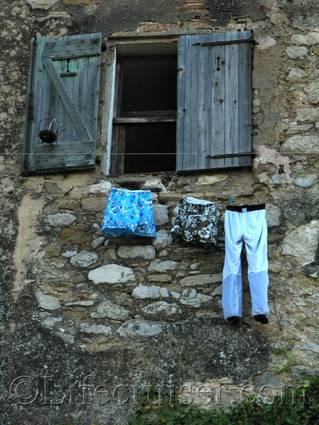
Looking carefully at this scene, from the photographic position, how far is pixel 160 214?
662 centimetres

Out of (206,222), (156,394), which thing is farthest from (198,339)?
(206,222)

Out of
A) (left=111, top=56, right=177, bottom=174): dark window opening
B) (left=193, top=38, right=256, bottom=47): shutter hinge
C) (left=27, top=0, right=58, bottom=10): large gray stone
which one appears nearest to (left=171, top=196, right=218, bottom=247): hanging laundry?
(left=111, top=56, right=177, bottom=174): dark window opening

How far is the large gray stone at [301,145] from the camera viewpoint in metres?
6.65

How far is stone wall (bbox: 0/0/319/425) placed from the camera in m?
5.96

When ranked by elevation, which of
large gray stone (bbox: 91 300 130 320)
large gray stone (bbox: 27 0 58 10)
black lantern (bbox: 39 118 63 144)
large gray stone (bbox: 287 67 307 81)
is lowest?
large gray stone (bbox: 91 300 130 320)

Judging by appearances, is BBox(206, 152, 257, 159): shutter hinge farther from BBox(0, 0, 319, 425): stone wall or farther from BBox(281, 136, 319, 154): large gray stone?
BBox(281, 136, 319, 154): large gray stone

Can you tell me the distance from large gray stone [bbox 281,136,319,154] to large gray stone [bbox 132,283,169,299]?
5.07 feet

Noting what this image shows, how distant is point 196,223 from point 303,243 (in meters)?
0.84

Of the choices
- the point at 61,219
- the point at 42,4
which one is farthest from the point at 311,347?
the point at 42,4

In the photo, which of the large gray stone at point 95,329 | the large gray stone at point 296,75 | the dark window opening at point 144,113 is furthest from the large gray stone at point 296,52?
the large gray stone at point 95,329

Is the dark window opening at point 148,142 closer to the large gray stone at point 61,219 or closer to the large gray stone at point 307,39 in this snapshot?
the large gray stone at point 61,219

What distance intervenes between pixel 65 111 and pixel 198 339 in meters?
2.39

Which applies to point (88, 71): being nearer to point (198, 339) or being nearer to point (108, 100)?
point (108, 100)

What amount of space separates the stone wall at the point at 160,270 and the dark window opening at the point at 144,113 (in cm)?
37
